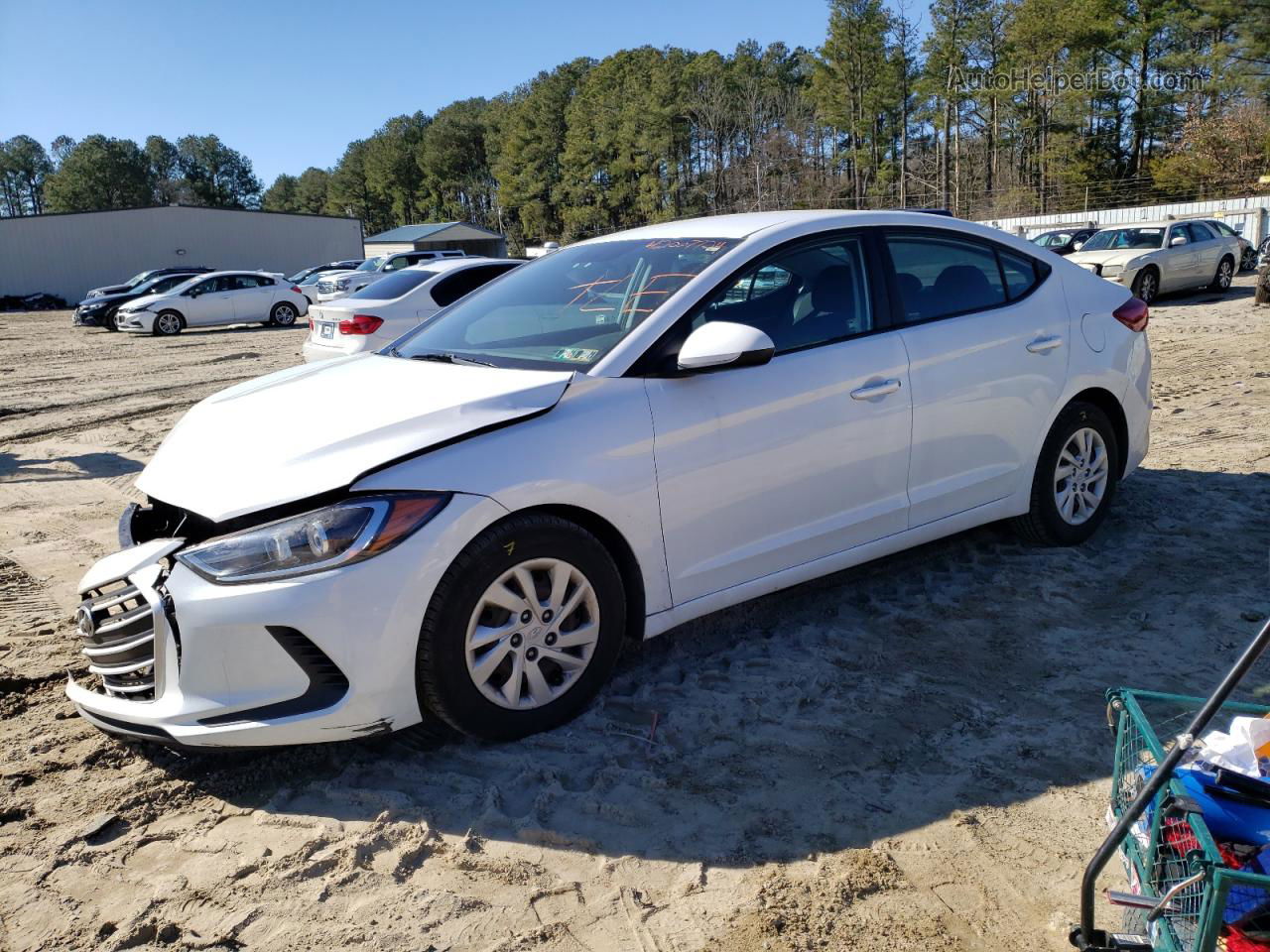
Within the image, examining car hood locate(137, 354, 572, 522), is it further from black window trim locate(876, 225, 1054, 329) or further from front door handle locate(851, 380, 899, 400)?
black window trim locate(876, 225, 1054, 329)

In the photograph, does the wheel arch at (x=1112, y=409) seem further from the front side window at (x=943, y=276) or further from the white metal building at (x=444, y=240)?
the white metal building at (x=444, y=240)

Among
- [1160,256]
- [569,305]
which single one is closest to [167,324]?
[1160,256]

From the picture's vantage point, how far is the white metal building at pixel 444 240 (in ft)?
220

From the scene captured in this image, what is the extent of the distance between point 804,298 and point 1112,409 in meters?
2.07

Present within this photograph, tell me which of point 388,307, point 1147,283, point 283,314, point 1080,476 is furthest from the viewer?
point 283,314

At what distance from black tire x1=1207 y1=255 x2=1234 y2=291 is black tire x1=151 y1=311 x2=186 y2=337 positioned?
76.2ft

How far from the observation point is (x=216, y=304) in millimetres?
25188

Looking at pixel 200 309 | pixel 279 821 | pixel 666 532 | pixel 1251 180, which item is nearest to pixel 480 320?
pixel 666 532

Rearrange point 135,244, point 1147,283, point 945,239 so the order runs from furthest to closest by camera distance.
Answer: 1. point 135,244
2. point 1147,283
3. point 945,239

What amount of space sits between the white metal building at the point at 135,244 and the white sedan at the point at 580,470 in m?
52.6

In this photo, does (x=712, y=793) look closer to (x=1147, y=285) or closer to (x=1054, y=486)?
(x=1054, y=486)

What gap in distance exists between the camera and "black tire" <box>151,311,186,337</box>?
2448 cm

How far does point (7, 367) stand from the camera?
58.1 ft

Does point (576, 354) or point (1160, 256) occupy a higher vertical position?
point (576, 354)
